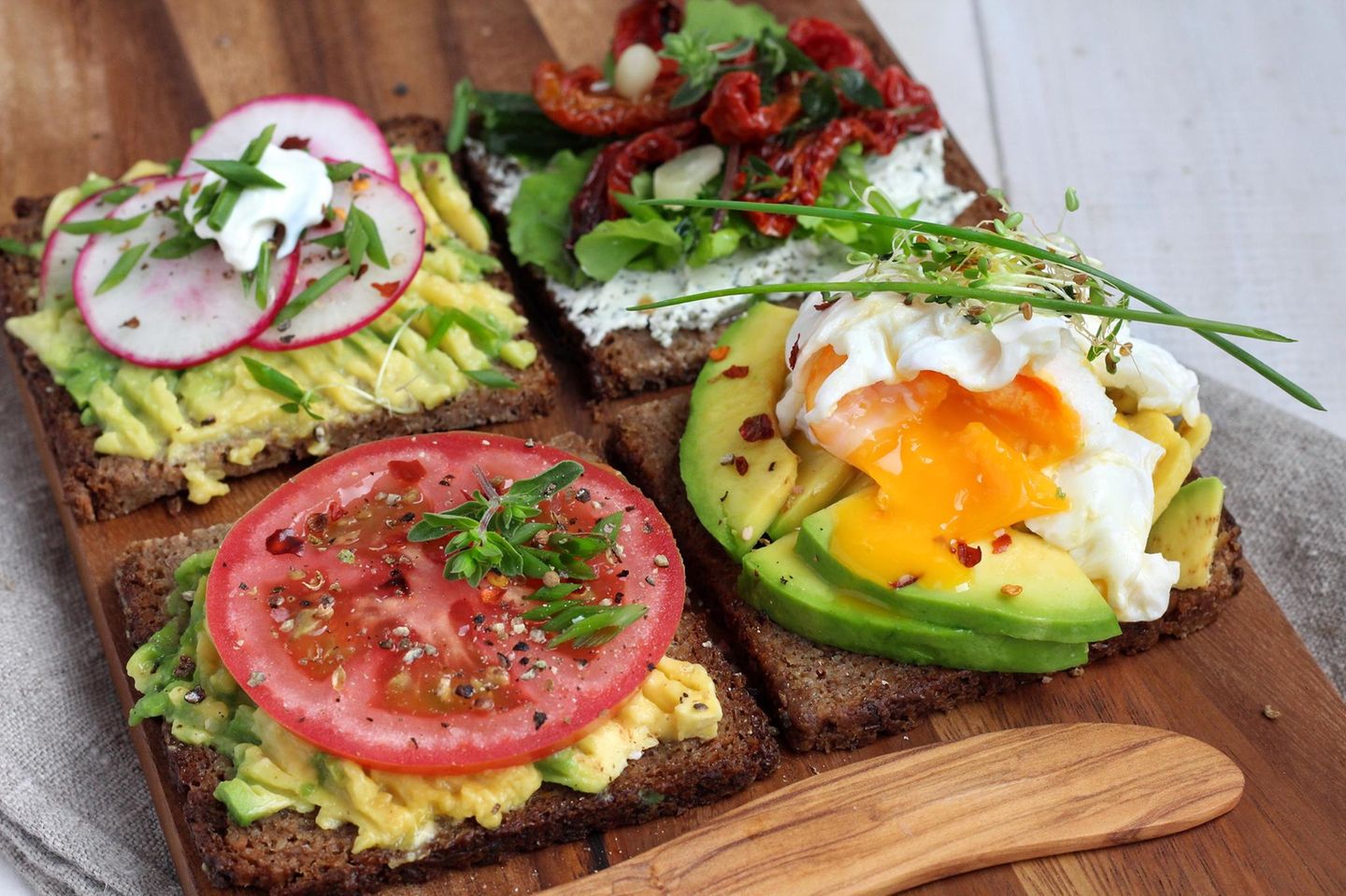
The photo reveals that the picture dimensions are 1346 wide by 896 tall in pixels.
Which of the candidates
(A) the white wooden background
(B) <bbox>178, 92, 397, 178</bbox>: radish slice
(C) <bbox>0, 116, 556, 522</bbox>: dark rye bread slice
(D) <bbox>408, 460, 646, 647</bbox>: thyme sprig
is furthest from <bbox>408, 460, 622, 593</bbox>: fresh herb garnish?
(A) the white wooden background

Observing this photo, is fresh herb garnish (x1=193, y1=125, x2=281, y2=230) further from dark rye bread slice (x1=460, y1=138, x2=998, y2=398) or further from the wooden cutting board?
dark rye bread slice (x1=460, y1=138, x2=998, y2=398)

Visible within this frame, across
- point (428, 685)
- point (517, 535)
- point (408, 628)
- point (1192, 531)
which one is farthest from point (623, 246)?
point (1192, 531)

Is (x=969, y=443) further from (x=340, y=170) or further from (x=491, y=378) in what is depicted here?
(x=340, y=170)

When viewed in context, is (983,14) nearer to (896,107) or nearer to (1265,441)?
(896,107)

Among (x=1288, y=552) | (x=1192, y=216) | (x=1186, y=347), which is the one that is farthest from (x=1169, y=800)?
(x=1192, y=216)

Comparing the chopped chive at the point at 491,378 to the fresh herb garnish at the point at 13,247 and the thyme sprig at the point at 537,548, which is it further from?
the fresh herb garnish at the point at 13,247
